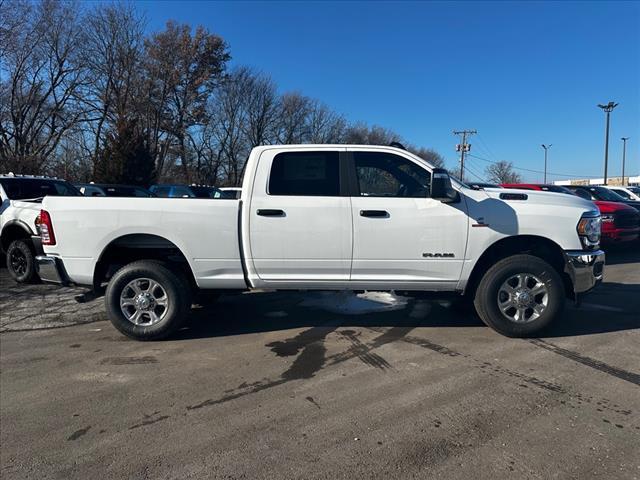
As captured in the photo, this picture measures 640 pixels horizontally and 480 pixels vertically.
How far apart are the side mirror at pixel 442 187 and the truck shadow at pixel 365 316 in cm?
160

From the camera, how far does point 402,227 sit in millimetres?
4770

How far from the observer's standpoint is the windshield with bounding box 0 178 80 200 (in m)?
9.01

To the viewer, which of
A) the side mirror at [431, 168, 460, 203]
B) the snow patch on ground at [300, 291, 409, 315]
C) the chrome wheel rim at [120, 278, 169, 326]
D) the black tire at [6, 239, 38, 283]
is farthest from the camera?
the black tire at [6, 239, 38, 283]

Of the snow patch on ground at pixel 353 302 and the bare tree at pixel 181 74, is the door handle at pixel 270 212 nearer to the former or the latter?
the snow patch on ground at pixel 353 302

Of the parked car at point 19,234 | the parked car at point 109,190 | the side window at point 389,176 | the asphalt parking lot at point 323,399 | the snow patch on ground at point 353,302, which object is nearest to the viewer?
the asphalt parking lot at point 323,399

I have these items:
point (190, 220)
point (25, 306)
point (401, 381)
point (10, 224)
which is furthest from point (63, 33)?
point (401, 381)

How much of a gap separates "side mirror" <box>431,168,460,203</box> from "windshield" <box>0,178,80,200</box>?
8305mm

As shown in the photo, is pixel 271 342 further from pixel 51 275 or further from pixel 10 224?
pixel 10 224

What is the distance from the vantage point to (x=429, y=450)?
9.28 ft

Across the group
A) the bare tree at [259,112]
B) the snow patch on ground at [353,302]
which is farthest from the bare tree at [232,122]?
the snow patch on ground at [353,302]

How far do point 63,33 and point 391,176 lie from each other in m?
35.6

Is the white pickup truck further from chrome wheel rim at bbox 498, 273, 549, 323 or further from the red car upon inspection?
the red car

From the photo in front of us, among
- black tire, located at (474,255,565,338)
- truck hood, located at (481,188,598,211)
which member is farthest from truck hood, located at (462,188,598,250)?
black tire, located at (474,255,565,338)

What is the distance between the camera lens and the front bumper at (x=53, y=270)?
4.99 m
